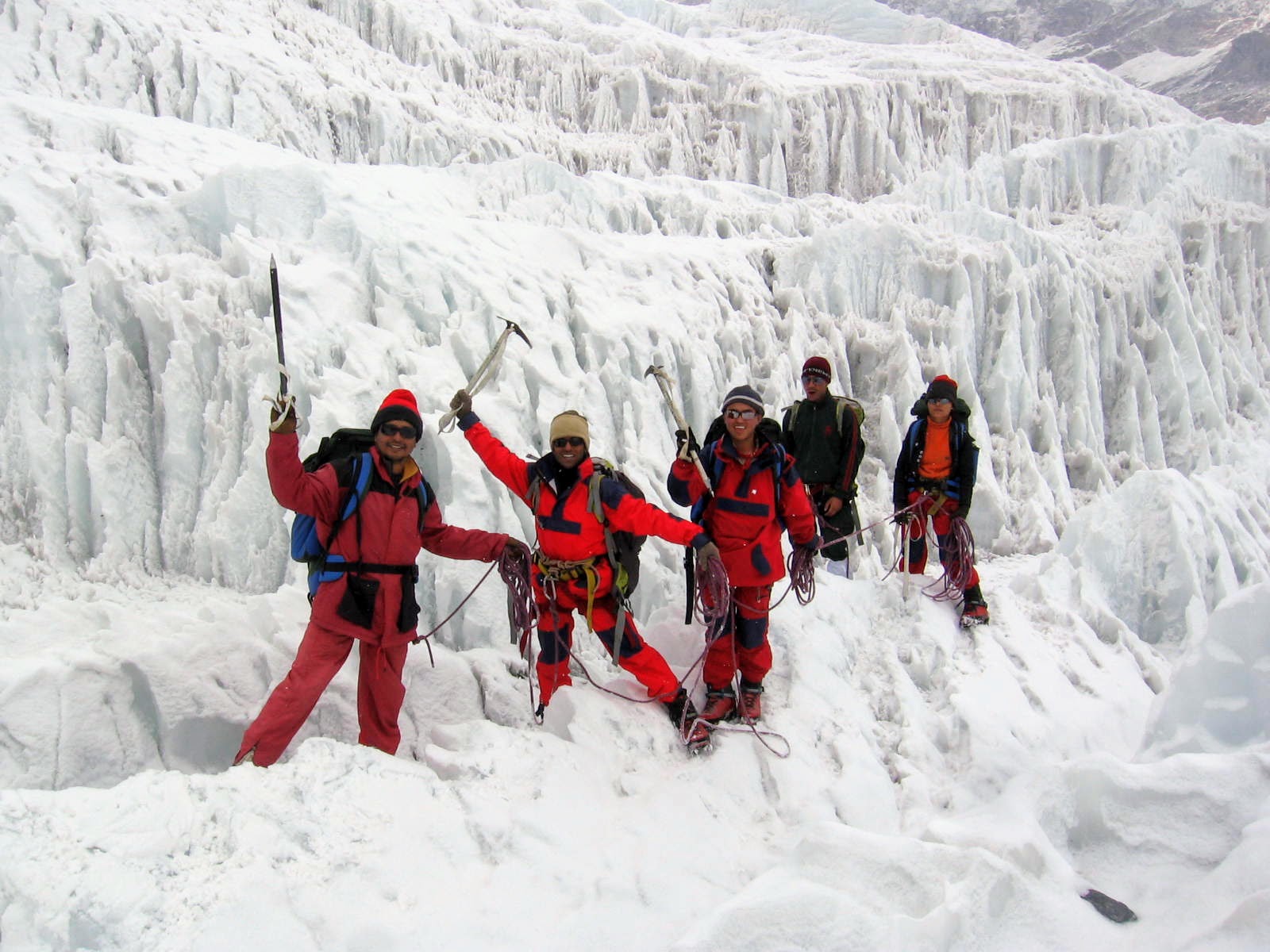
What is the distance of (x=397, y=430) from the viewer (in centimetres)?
341

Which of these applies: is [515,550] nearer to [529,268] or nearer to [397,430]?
[397,430]

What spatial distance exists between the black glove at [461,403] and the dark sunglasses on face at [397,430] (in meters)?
0.48

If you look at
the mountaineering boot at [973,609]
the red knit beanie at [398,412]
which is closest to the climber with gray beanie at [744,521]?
the red knit beanie at [398,412]

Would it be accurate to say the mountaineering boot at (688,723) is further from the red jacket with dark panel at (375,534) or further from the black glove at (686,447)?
the red jacket with dark panel at (375,534)

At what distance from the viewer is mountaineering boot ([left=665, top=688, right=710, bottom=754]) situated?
3783mm

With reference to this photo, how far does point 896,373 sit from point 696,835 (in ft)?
22.7

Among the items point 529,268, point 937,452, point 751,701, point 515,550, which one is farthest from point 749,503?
point 529,268

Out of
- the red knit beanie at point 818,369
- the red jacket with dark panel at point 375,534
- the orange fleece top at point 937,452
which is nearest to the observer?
the red jacket with dark panel at point 375,534

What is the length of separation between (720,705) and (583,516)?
4.52 feet

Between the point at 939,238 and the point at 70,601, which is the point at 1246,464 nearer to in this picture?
the point at 939,238

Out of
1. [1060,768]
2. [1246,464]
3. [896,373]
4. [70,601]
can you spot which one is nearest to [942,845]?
[1060,768]

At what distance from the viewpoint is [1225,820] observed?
254 centimetres

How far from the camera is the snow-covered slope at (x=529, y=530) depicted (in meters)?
2.39

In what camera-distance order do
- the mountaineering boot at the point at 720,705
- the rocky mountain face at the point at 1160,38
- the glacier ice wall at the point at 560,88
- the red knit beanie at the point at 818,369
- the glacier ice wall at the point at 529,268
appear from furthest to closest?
the rocky mountain face at the point at 1160,38 → the glacier ice wall at the point at 560,88 → the red knit beanie at the point at 818,369 → the glacier ice wall at the point at 529,268 → the mountaineering boot at the point at 720,705
